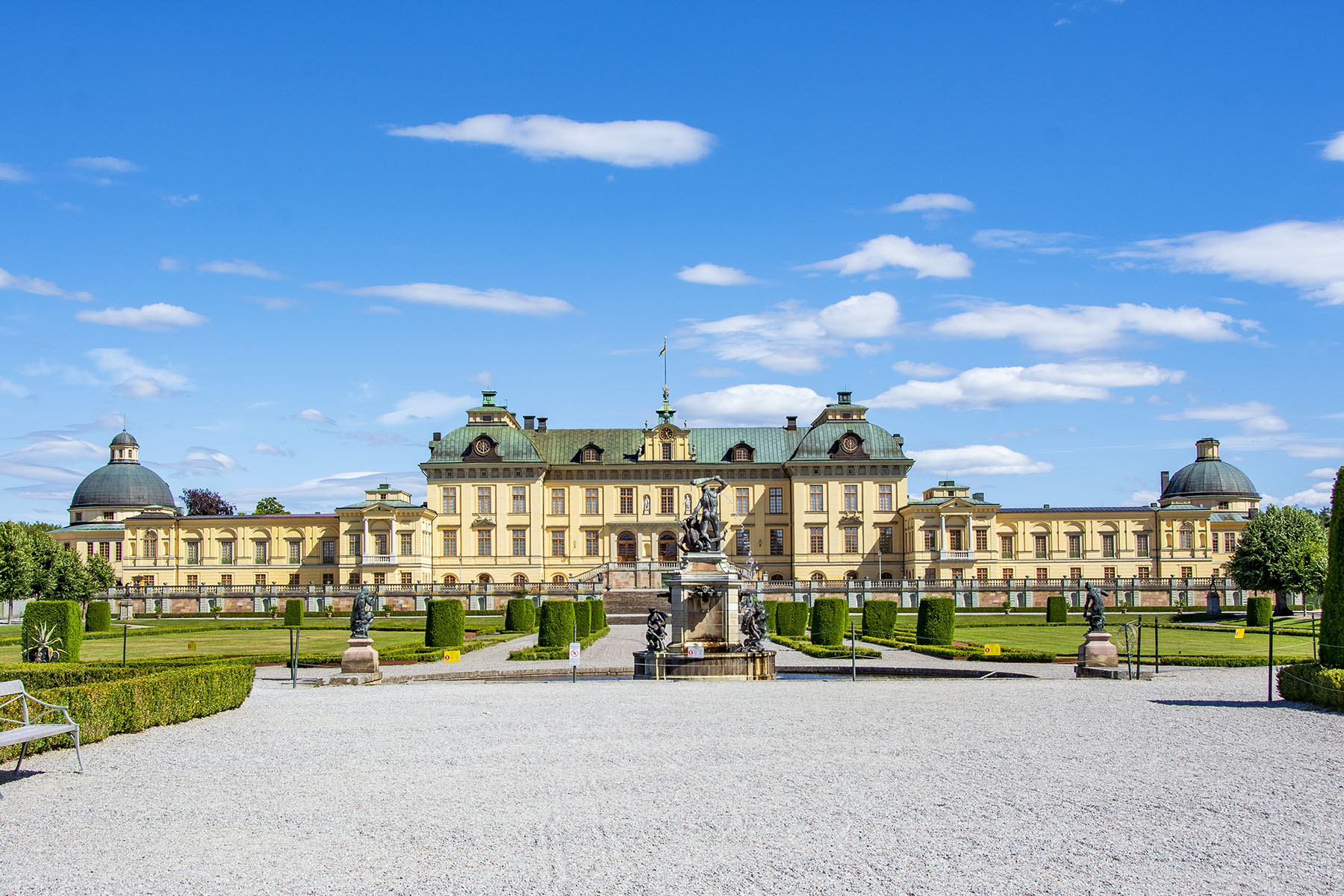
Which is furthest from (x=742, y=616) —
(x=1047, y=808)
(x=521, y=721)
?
(x=1047, y=808)

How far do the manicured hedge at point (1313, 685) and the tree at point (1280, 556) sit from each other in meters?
43.3

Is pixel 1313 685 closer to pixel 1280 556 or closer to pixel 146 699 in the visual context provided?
pixel 146 699

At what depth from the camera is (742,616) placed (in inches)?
916

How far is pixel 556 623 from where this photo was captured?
30.6m

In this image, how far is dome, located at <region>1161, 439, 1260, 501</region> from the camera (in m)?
83.6

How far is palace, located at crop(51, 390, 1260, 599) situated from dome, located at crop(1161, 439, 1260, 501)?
460 inches

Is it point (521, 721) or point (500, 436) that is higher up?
point (500, 436)

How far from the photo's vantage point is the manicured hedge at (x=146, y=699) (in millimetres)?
12141

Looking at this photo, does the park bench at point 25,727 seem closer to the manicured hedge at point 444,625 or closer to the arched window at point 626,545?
the manicured hedge at point 444,625

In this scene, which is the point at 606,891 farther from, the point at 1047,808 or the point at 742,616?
the point at 742,616

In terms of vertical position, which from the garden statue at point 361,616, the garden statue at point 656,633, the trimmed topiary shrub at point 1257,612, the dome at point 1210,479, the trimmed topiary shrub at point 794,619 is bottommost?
the trimmed topiary shrub at point 1257,612

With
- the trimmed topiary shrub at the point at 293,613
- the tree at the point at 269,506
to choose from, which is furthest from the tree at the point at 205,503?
the trimmed topiary shrub at the point at 293,613

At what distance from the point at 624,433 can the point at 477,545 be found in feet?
40.7

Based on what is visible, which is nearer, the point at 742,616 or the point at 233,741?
the point at 233,741
